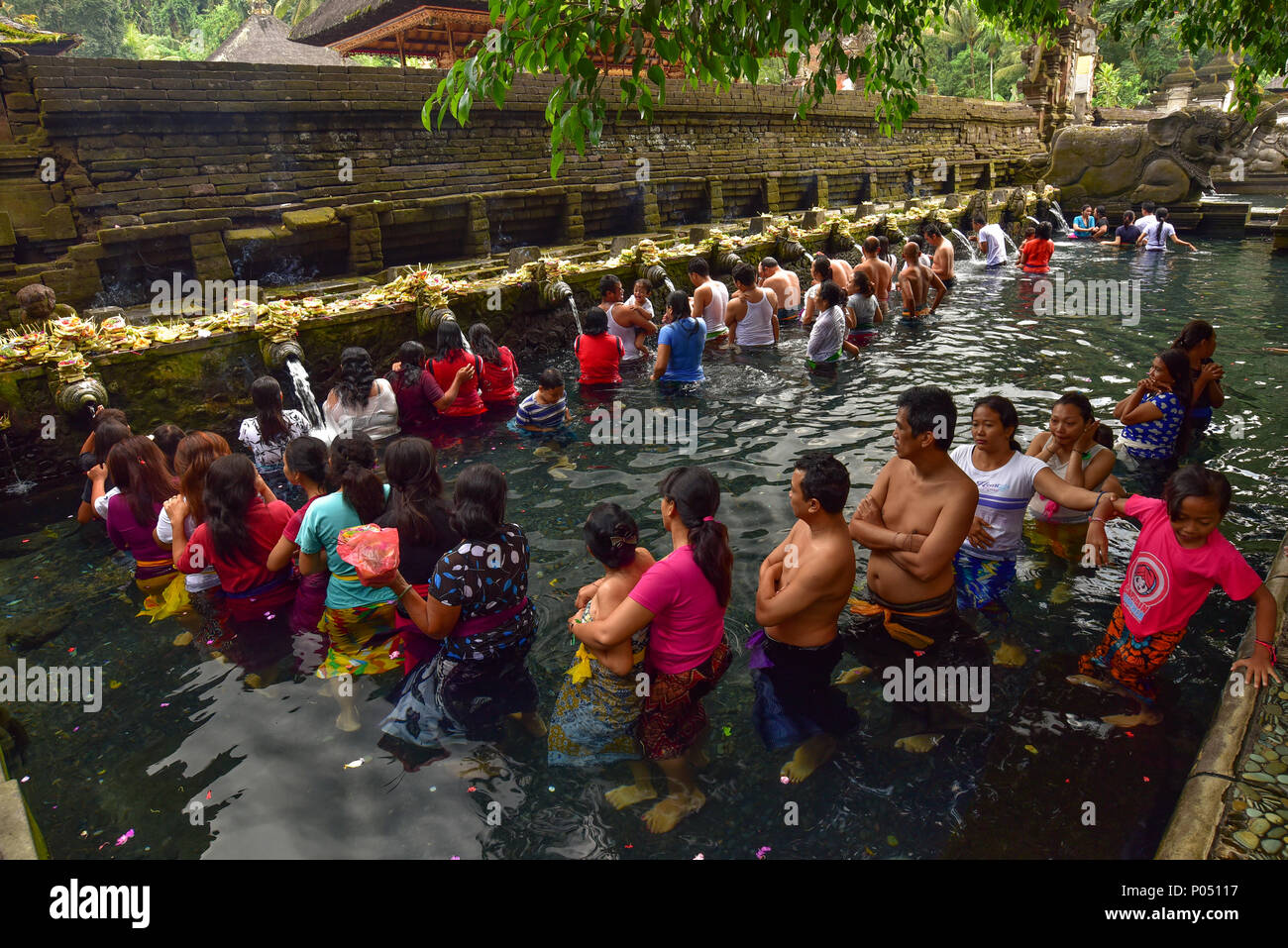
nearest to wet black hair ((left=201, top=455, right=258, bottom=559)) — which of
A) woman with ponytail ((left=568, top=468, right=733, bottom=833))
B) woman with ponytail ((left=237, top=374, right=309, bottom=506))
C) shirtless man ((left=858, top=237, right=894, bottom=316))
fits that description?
woman with ponytail ((left=237, top=374, right=309, bottom=506))

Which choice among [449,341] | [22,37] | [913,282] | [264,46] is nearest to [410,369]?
[449,341]

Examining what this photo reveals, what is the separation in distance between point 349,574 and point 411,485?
625 mm

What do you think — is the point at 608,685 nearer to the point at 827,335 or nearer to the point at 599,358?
the point at 599,358

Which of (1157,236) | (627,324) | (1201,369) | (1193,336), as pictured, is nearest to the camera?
(1193,336)

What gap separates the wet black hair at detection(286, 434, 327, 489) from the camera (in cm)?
403

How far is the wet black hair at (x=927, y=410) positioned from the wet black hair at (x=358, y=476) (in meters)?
2.79

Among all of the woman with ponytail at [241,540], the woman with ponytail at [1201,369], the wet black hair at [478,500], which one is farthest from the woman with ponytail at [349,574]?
the woman with ponytail at [1201,369]

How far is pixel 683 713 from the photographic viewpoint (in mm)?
3479

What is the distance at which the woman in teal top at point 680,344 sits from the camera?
Result: 8406 mm

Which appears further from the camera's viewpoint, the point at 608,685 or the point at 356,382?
the point at 356,382

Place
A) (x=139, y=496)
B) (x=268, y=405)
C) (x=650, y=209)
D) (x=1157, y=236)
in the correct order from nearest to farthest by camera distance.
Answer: (x=139, y=496), (x=268, y=405), (x=650, y=209), (x=1157, y=236)

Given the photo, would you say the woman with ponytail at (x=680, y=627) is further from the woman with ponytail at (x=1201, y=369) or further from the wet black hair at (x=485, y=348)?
the wet black hair at (x=485, y=348)

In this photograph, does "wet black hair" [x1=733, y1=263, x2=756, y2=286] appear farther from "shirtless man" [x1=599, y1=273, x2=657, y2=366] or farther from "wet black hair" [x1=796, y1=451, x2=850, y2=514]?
"wet black hair" [x1=796, y1=451, x2=850, y2=514]

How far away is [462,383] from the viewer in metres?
7.80
